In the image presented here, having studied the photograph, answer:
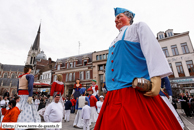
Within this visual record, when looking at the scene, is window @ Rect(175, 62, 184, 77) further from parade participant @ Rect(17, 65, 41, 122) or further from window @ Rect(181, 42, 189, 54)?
parade participant @ Rect(17, 65, 41, 122)

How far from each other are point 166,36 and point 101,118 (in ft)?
88.7

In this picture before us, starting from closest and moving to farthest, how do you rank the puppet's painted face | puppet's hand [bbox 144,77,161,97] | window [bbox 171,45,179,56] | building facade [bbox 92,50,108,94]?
1. puppet's hand [bbox 144,77,161,97]
2. the puppet's painted face
3. window [bbox 171,45,179,56]
4. building facade [bbox 92,50,108,94]

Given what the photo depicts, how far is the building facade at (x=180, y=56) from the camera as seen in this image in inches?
746

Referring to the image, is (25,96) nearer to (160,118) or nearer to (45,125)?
(45,125)

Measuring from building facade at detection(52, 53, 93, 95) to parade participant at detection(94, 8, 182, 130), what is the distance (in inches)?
985

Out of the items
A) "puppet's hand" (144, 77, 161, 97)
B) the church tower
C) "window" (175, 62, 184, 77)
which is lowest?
"puppet's hand" (144, 77, 161, 97)

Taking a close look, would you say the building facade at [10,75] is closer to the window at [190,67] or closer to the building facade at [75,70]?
the building facade at [75,70]

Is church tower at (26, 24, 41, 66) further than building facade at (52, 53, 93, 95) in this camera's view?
Yes

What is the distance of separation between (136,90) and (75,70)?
28.3 m

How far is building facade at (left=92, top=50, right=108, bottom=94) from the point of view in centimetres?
2542

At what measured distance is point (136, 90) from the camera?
1071 millimetres

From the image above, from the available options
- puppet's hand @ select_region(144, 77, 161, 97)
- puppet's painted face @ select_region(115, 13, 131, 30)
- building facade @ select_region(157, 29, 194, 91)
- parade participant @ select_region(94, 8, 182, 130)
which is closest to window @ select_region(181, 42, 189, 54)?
building facade @ select_region(157, 29, 194, 91)

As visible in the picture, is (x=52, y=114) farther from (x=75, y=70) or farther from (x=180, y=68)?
(x=75, y=70)

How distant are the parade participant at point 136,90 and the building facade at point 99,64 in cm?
2406
